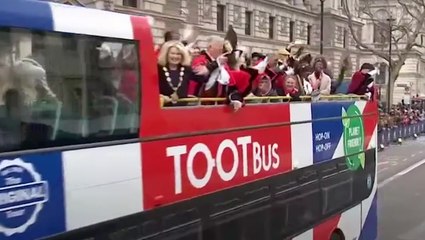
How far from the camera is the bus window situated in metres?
3.40

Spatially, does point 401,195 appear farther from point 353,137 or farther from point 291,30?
point 291,30

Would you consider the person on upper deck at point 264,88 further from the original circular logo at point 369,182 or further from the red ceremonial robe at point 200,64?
the original circular logo at point 369,182

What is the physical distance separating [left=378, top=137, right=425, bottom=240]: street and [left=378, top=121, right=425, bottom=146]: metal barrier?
7.79ft

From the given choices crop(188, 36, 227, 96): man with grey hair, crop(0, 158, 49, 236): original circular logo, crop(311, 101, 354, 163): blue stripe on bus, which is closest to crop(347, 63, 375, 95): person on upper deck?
crop(311, 101, 354, 163): blue stripe on bus

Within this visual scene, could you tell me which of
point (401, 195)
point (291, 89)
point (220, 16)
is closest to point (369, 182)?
point (291, 89)

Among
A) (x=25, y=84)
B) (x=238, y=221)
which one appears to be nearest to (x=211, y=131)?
(x=238, y=221)

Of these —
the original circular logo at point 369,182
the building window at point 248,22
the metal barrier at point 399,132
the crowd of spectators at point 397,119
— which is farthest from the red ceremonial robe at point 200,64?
the building window at point 248,22

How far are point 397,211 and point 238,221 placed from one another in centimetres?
904

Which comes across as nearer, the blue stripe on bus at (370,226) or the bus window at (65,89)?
the bus window at (65,89)

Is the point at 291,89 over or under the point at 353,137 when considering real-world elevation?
over

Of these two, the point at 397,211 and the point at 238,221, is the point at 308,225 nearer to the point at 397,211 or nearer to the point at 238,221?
the point at 238,221

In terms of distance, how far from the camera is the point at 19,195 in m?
3.31

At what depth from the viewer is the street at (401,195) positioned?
1155 cm

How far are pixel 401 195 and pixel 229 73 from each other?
1158cm
